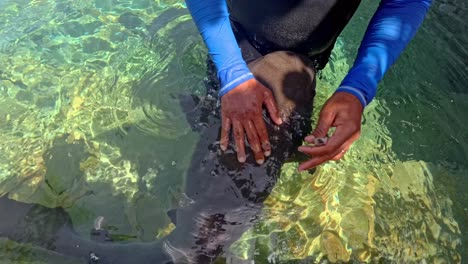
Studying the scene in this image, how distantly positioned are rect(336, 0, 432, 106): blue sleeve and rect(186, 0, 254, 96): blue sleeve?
55cm

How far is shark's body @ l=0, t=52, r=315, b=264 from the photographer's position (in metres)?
2.34

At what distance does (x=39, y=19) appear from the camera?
428 centimetres

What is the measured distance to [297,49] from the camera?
271 cm

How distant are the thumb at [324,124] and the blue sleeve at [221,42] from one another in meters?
0.44

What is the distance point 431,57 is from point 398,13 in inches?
61.6

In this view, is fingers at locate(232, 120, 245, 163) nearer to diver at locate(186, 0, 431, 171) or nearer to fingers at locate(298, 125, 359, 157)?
diver at locate(186, 0, 431, 171)

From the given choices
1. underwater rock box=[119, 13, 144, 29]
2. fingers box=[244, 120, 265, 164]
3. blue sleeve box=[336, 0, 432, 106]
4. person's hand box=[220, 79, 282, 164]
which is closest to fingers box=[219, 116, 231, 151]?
person's hand box=[220, 79, 282, 164]

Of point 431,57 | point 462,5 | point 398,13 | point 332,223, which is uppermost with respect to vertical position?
point 398,13

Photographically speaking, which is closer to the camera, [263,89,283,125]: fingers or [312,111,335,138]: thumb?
[312,111,335,138]: thumb

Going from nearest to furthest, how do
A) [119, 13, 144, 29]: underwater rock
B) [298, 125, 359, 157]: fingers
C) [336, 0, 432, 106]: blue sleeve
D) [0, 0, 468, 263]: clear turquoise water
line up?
[298, 125, 359, 157]: fingers
[336, 0, 432, 106]: blue sleeve
[0, 0, 468, 263]: clear turquoise water
[119, 13, 144, 29]: underwater rock

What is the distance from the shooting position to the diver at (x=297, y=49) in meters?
2.15

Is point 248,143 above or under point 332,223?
above

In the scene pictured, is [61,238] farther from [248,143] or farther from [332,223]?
[332,223]

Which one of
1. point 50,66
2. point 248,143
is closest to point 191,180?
point 248,143
